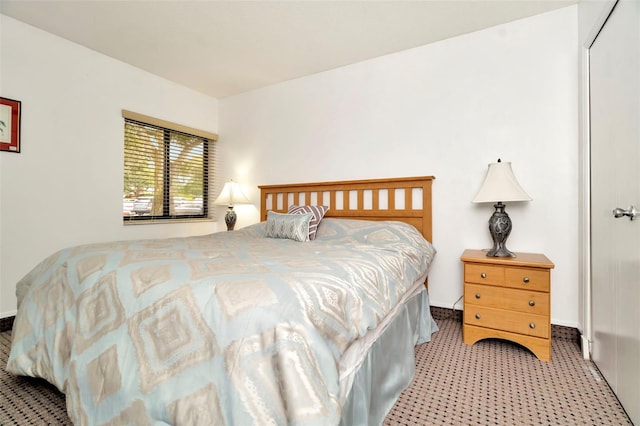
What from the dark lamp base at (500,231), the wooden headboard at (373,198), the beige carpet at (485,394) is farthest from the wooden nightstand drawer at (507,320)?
the wooden headboard at (373,198)

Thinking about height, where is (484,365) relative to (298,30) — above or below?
below

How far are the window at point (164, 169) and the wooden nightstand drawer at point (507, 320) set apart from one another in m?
3.15

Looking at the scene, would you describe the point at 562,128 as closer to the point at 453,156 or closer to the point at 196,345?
the point at 453,156

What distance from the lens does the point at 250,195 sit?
3.77m

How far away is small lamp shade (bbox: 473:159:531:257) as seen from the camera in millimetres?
2104

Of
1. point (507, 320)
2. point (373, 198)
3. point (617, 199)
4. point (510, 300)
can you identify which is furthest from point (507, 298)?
point (373, 198)

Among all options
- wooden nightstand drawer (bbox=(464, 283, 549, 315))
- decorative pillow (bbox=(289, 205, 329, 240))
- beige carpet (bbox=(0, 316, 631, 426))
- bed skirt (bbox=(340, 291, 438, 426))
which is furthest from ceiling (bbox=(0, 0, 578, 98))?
beige carpet (bbox=(0, 316, 631, 426))

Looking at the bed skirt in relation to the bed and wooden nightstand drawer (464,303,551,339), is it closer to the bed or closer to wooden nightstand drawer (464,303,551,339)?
the bed

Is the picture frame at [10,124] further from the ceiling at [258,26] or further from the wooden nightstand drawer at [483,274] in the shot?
the wooden nightstand drawer at [483,274]

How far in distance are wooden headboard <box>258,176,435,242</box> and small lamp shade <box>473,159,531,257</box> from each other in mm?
500

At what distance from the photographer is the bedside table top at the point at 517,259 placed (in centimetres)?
188

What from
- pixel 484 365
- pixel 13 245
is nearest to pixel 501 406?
pixel 484 365

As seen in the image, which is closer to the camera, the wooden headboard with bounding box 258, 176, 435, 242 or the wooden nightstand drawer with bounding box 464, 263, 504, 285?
the wooden nightstand drawer with bounding box 464, 263, 504, 285

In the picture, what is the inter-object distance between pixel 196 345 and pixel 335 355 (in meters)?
0.42
